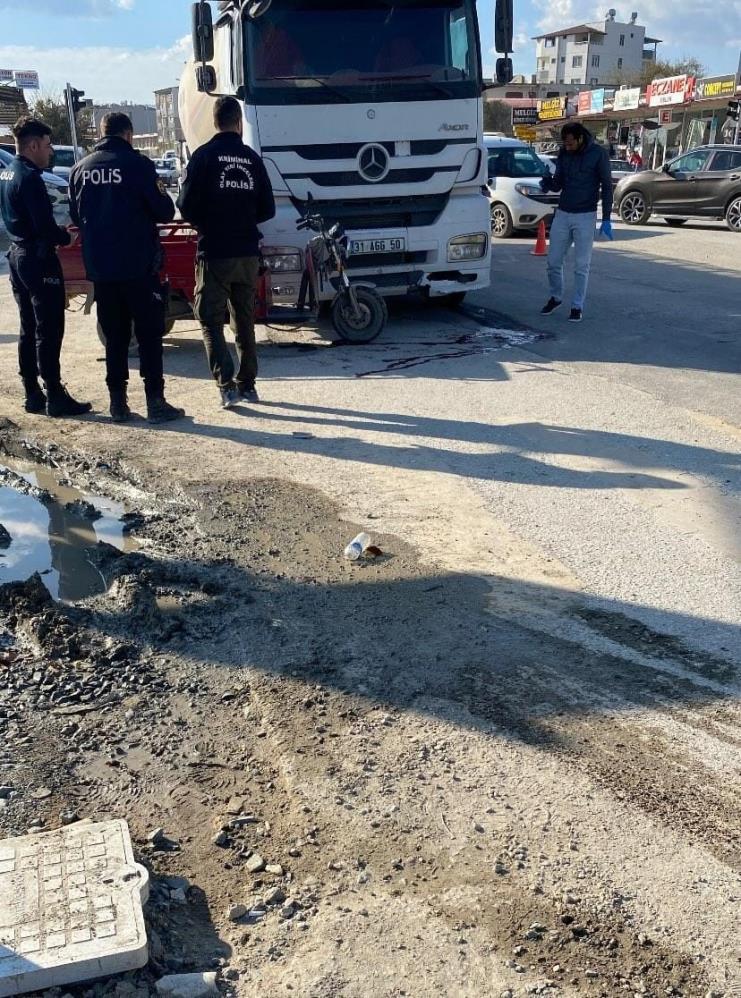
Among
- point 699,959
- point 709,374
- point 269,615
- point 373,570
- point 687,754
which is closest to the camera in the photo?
point 699,959

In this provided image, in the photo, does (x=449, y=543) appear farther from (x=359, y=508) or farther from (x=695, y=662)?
(x=695, y=662)

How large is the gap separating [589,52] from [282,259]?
435ft

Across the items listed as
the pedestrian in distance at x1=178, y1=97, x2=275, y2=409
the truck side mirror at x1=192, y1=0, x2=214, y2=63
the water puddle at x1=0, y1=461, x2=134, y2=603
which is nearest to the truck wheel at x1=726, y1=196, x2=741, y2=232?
the truck side mirror at x1=192, y1=0, x2=214, y2=63

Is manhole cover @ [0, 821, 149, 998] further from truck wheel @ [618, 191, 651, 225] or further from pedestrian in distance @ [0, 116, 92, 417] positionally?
truck wheel @ [618, 191, 651, 225]

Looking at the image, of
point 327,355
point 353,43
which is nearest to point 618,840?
point 327,355

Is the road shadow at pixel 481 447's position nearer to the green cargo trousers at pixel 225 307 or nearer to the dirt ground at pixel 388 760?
the green cargo trousers at pixel 225 307

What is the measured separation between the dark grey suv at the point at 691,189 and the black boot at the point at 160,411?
17642mm

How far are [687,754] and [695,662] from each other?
648 mm

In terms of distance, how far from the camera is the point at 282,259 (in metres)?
8.70

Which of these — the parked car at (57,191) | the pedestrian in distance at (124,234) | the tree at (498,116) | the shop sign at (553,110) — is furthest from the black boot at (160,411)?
the tree at (498,116)

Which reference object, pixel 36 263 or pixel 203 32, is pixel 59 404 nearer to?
pixel 36 263

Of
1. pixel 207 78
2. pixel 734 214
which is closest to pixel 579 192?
pixel 207 78

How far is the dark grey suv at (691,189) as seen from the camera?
2092 centimetres

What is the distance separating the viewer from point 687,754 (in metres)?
3.12
